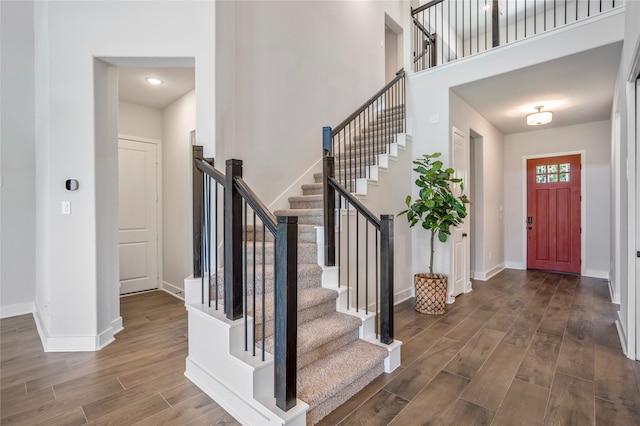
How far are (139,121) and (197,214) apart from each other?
9.58 ft

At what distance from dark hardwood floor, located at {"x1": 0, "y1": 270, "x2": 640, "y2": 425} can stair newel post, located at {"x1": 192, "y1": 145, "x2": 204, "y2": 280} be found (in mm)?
781

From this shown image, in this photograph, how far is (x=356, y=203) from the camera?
2.67m

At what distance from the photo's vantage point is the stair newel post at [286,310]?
1629 mm

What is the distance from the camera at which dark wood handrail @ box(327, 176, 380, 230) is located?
2.52 meters

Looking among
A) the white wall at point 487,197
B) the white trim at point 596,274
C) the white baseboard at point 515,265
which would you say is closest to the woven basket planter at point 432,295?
the white wall at point 487,197

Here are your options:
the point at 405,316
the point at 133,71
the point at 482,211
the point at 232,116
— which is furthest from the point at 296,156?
the point at 482,211

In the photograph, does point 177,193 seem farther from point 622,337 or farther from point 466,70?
point 622,337

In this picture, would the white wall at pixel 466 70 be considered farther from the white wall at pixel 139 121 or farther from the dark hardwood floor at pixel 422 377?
the white wall at pixel 139 121

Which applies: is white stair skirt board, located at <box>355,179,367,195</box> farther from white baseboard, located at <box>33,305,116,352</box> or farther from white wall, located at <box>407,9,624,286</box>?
white baseboard, located at <box>33,305,116,352</box>

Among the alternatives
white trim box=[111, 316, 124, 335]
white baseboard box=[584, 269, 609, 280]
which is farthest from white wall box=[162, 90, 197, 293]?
white baseboard box=[584, 269, 609, 280]

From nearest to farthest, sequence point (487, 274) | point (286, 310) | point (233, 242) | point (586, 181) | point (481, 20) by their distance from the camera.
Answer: point (286, 310), point (233, 242), point (487, 274), point (586, 181), point (481, 20)

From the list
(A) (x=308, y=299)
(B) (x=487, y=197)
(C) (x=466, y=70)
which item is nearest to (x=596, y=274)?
(B) (x=487, y=197)

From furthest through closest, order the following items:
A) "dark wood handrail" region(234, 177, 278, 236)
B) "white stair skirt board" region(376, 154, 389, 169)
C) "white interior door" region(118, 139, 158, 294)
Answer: "white interior door" region(118, 139, 158, 294)
"white stair skirt board" region(376, 154, 389, 169)
"dark wood handrail" region(234, 177, 278, 236)

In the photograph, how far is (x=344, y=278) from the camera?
3.30 meters
